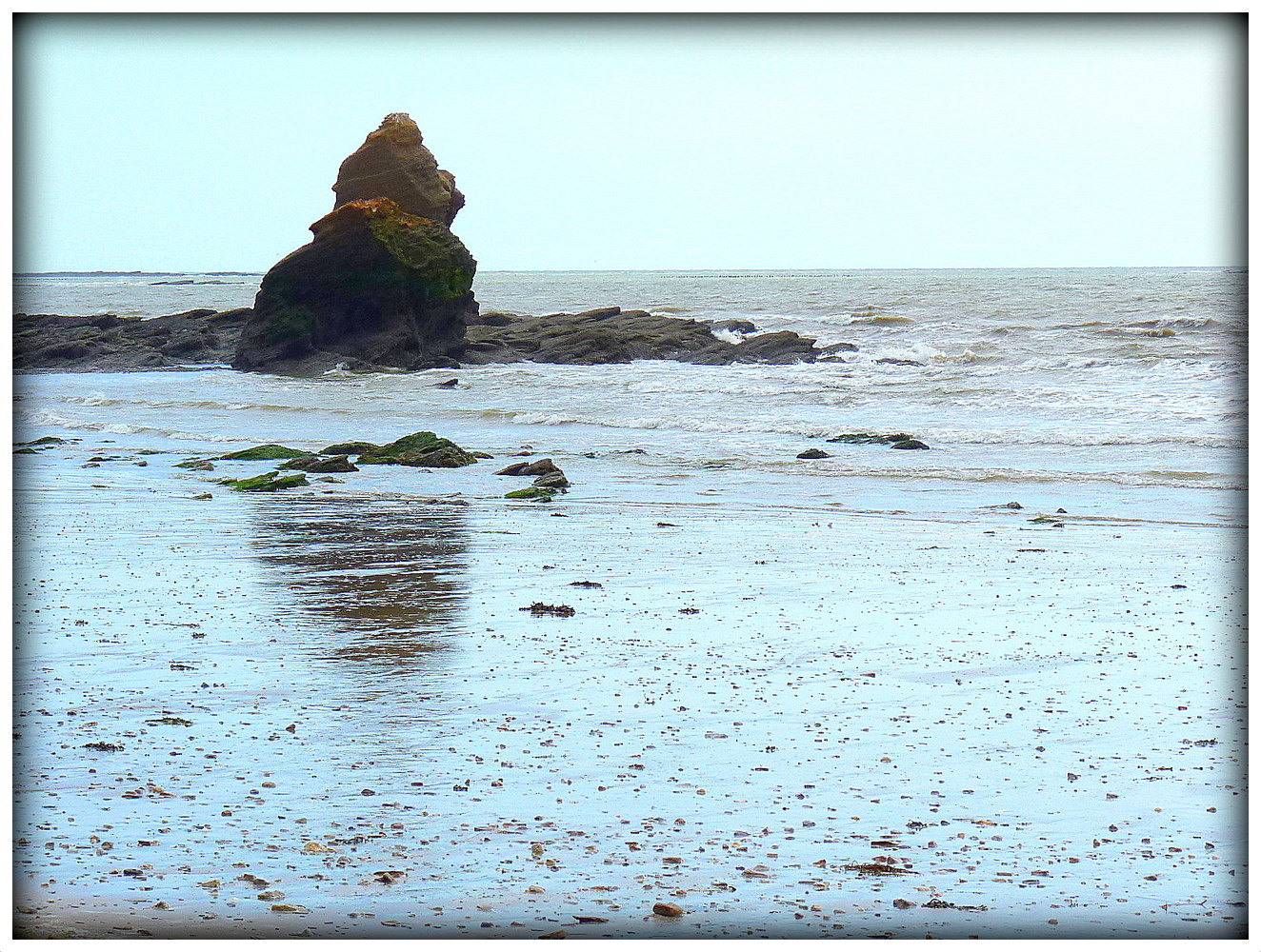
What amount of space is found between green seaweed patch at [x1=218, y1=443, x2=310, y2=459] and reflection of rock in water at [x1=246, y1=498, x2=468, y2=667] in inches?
190

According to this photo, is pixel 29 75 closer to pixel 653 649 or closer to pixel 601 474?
pixel 653 649

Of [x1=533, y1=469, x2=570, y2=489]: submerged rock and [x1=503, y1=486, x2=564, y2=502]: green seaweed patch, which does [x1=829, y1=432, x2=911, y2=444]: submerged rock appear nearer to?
[x1=533, y1=469, x2=570, y2=489]: submerged rock

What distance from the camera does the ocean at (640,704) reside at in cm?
→ 500

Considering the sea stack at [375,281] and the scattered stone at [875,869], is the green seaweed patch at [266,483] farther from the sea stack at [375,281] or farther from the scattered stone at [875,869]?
the sea stack at [375,281]

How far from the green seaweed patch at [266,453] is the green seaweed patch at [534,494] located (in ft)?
18.1

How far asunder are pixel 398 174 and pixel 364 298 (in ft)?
16.5

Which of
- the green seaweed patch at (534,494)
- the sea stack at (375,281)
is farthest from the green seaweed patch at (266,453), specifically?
the sea stack at (375,281)

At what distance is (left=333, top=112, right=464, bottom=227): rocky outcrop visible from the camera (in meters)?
49.4

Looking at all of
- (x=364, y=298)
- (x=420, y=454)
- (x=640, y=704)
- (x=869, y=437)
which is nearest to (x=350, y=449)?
(x=420, y=454)

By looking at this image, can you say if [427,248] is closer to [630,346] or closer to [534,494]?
[630,346]

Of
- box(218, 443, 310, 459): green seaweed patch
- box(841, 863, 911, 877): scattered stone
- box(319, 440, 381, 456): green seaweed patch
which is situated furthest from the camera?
box(319, 440, 381, 456): green seaweed patch

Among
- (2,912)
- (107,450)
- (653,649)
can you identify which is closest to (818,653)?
(653,649)

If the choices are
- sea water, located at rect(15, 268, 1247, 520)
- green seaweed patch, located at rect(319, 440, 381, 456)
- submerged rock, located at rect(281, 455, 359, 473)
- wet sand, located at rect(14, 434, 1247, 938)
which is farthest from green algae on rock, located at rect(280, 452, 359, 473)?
wet sand, located at rect(14, 434, 1247, 938)
